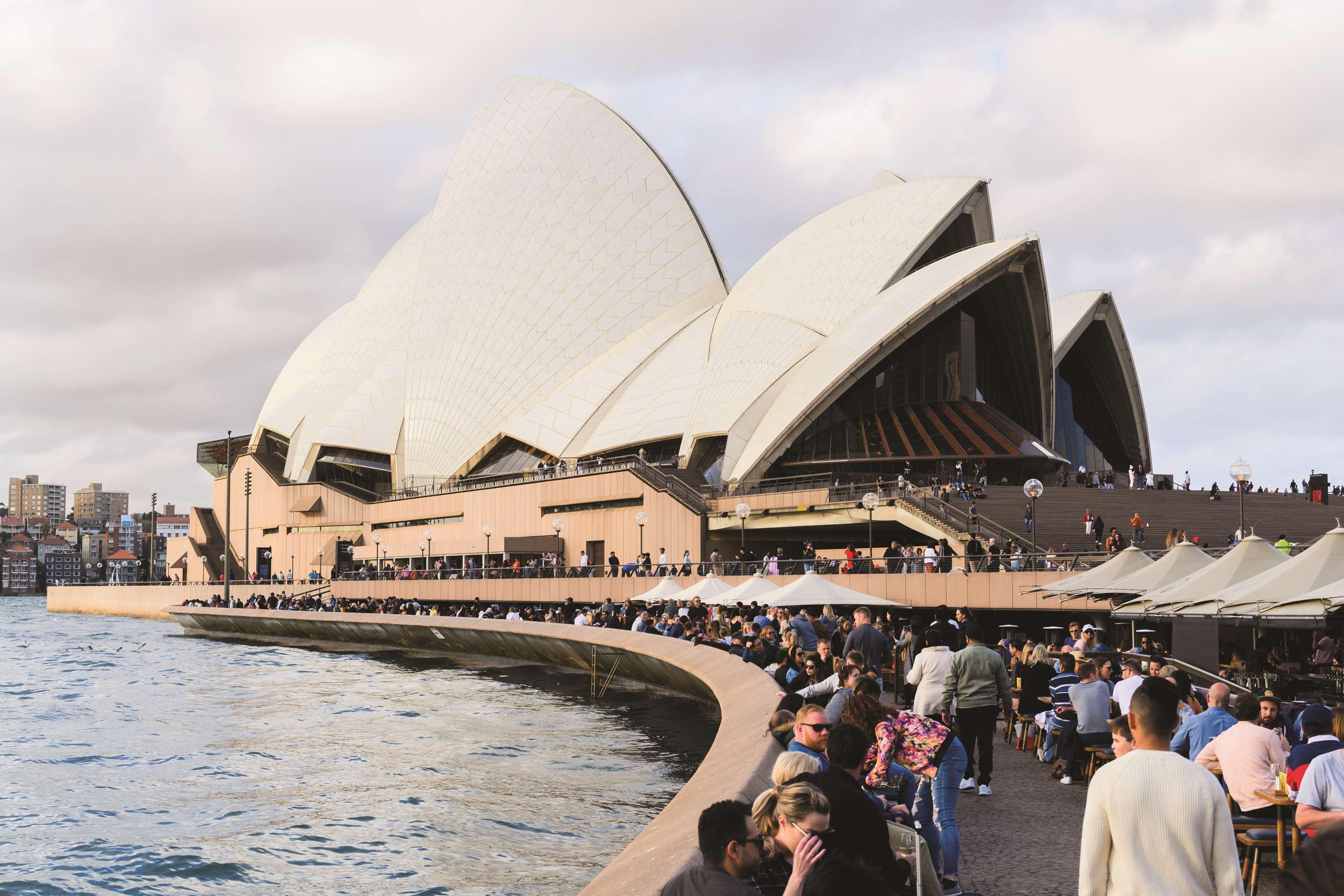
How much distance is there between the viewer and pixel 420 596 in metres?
38.4

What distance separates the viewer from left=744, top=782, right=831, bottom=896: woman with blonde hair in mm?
3113

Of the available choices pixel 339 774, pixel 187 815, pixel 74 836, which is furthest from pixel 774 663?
pixel 74 836

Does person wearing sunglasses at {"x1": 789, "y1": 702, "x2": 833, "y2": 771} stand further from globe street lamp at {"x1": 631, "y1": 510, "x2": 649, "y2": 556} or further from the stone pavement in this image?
globe street lamp at {"x1": 631, "y1": 510, "x2": 649, "y2": 556}

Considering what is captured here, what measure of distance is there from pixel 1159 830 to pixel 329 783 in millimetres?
9951

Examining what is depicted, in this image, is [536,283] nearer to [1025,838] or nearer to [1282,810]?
[1025,838]

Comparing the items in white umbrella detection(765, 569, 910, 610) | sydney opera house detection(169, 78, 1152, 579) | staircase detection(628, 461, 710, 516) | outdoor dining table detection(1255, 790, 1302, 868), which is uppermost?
sydney opera house detection(169, 78, 1152, 579)

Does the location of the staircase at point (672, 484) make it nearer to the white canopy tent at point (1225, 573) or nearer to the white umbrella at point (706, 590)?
the white umbrella at point (706, 590)

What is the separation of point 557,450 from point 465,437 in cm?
628

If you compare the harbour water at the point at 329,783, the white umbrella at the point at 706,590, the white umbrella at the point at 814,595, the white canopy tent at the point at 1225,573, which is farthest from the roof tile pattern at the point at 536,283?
the white canopy tent at the point at 1225,573

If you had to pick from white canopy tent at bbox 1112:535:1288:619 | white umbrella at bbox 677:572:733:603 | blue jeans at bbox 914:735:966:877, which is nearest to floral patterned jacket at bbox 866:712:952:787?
blue jeans at bbox 914:735:966:877

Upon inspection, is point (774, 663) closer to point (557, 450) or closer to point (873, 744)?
point (873, 744)

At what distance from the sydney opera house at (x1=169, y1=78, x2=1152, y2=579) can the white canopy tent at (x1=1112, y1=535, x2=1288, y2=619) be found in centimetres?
1492

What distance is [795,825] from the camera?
10.8 ft

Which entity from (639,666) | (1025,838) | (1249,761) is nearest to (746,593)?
(639,666)
